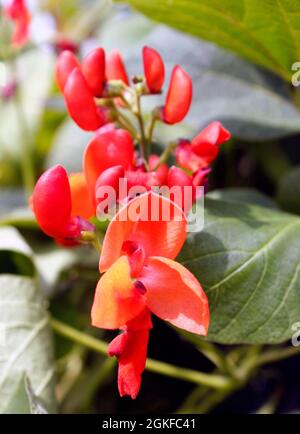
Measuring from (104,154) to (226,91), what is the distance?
40cm

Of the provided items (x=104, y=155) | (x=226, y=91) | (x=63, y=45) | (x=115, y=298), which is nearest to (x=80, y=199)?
(x=104, y=155)

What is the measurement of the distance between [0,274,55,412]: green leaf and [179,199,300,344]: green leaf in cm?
22

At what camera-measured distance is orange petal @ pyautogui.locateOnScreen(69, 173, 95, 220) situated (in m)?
0.62

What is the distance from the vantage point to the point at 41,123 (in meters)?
1.34

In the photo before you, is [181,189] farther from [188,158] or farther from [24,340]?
[24,340]

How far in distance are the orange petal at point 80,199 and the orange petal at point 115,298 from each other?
0.14 meters

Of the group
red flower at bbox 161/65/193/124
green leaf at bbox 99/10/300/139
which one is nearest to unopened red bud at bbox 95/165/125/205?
red flower at bbox 161/65/193/124

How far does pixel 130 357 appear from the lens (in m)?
0.52

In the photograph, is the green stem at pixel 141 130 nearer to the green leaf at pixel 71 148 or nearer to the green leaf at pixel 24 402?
the green leaf at pixel 24 402

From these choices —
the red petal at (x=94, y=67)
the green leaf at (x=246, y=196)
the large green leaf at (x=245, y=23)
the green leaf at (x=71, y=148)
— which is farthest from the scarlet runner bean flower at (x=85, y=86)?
the green leaf at (x=71, y=148)

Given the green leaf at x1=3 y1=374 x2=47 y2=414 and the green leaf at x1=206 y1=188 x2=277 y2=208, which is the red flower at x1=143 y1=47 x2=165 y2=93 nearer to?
the green leaf at x1=206 y1=188 x2=277 y2=208

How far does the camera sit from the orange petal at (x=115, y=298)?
49cm

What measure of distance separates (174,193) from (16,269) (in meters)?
0.33
